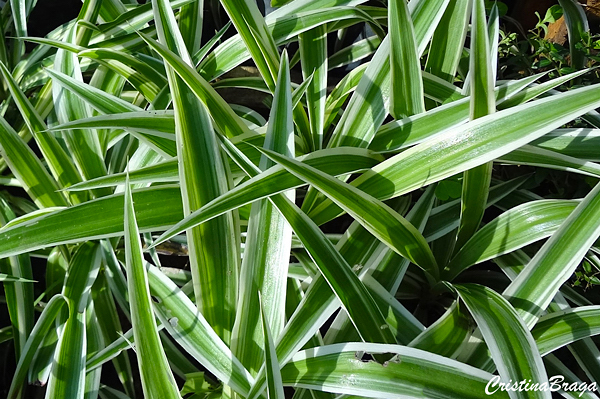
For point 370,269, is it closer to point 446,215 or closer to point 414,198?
point 446,215

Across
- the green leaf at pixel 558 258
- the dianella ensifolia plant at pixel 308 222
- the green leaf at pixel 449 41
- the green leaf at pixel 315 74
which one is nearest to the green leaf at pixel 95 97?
the dianella ensifolia plant at pixel 308 222

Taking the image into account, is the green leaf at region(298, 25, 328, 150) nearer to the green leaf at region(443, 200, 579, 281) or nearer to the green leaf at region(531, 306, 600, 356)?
the green leaf at region(443, 200, 579, 281)

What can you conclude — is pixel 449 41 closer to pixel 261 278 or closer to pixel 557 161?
pixel 557 161

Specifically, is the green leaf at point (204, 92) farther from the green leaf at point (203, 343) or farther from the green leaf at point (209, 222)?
the green leaf at point (203, 343)

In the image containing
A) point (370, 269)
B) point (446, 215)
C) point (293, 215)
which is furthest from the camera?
point (446, 215)

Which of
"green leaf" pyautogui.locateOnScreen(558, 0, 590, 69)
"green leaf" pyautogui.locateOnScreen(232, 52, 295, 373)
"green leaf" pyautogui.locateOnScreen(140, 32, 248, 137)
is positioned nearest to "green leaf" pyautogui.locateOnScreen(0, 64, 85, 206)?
"green leaf" pyautogui.locateOnScreen(140, 32, 248, 137)

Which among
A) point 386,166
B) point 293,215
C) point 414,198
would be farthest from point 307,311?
point 414,198

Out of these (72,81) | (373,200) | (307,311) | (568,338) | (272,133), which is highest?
(72,81)
